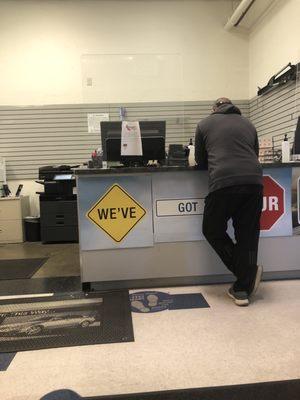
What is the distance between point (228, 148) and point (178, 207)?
2.17ft

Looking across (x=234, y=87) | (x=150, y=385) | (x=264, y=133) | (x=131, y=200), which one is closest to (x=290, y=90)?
(x=264, y=133)

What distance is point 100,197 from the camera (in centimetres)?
284

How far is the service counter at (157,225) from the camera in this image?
284cm

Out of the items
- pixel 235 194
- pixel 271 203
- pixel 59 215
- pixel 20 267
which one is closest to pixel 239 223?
pixel 235 194

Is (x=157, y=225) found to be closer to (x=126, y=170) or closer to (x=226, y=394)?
(x=126, y=170)

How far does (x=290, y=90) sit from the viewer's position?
4.63m

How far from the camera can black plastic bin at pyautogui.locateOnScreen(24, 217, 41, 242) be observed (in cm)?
548

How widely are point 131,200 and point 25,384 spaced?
1558mm

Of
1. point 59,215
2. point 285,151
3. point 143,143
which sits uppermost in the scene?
point 143,143

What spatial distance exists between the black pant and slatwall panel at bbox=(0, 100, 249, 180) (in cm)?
343

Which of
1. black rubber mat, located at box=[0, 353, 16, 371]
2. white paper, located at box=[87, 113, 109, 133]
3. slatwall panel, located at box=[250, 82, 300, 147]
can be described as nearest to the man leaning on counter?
black rubber mat, located at box=[0, 353, 16, 371]

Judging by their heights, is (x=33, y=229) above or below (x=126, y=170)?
below

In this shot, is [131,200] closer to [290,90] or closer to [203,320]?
[203,320]

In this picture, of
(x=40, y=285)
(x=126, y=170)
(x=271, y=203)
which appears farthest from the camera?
(x=40, y=285)
